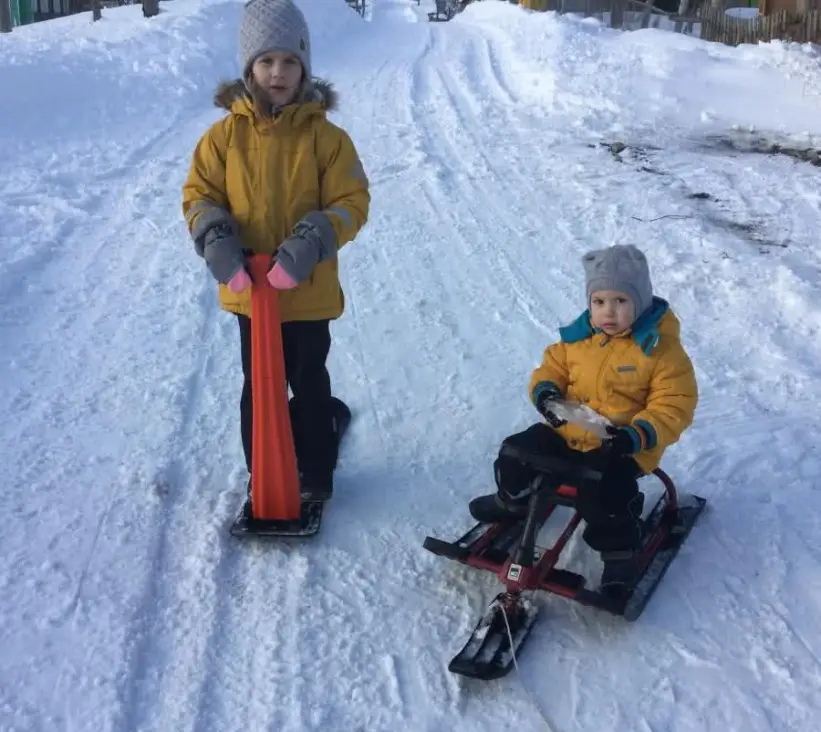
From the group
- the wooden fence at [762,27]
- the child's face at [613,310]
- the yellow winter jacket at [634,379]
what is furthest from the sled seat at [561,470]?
the wooden fence at [762,27]

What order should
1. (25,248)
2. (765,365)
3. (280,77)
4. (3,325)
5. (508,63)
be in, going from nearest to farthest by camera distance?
1. (280,77)
2. (765,365)
3. (3,325)
4. (25,248)
5. (508,63)

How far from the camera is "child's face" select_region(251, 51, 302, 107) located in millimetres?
3332

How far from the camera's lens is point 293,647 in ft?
10.1

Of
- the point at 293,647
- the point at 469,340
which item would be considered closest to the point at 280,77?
the point at 293,647

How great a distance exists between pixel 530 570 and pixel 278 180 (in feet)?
5.62

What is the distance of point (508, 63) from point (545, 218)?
28.2 ft

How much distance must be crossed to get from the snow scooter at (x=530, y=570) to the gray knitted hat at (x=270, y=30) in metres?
1.68

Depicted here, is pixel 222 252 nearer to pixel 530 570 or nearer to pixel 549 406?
pixel 549 406

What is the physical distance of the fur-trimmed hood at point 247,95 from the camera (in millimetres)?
3434

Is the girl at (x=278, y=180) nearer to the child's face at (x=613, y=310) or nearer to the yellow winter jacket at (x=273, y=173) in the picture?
the yellow winter jacket at (x=273, y=173)

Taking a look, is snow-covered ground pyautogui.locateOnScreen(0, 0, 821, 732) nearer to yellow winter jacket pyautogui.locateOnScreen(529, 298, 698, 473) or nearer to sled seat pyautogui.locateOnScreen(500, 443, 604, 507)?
sled seat pyautogui.locateOnScreen(500, 443, 604, 507)

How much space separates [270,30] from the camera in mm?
3268

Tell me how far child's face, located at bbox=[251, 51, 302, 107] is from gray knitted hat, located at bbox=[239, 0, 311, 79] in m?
0.02

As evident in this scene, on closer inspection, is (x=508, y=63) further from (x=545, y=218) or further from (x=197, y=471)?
(x=197, y=471)
